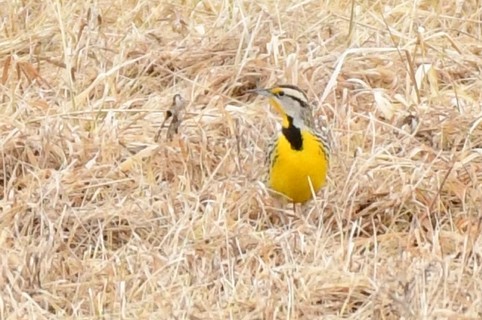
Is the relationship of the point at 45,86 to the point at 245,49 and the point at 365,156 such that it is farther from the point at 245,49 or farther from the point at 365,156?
the point at 365,156

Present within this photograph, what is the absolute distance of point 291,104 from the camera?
5855 mm

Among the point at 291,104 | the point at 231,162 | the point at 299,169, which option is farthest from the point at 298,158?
the point at 231,162

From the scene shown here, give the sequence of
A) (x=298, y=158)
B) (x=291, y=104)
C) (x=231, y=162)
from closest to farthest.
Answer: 1. (x=298, y=158)
2. (x=291, y=104)
3. (x=231, y=162)

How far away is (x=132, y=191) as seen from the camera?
587 centimetres

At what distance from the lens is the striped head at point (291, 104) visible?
5.80 metres

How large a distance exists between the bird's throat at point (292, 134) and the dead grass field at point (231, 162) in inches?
8.0

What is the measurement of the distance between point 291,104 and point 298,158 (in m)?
0.29

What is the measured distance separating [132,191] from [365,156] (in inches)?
34.9

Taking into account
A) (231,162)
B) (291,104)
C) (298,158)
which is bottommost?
(231,162)

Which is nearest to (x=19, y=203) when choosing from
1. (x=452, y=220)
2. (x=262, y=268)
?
(x=262, y=268)

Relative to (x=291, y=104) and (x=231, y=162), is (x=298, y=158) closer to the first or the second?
(x=291, y=104)

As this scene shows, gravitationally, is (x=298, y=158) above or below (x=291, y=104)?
below

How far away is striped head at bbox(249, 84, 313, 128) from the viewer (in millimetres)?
5805

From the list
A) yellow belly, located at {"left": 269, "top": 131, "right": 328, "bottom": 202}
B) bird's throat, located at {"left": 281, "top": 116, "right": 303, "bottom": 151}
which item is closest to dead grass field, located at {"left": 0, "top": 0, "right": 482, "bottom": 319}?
yellow belly, located at {"left": 269, "top": 131, "right": 328, "bottom": 202}
